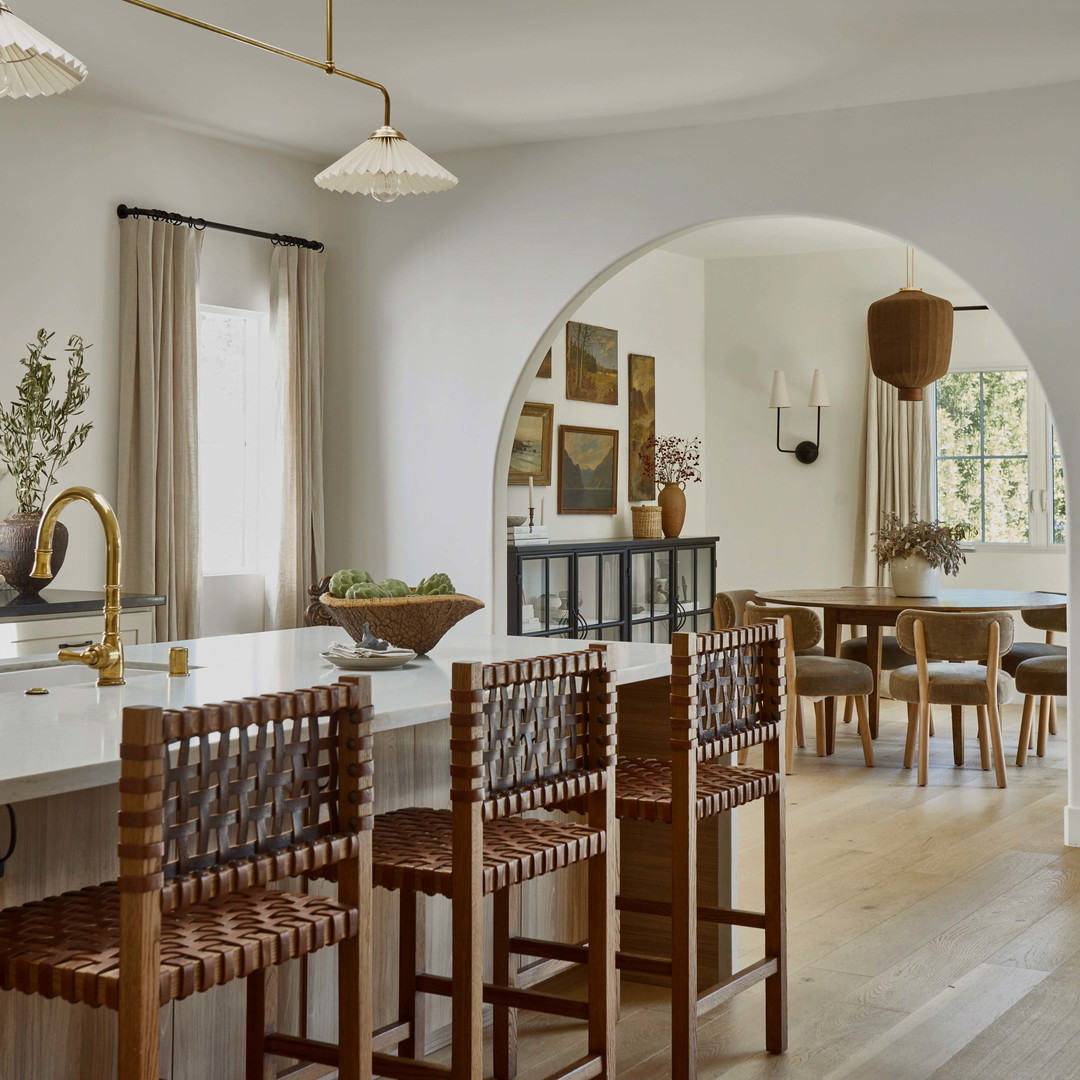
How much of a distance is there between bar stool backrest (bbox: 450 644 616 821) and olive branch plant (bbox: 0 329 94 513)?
2907mm

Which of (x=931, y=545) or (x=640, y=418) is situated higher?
(x=640, y=418)

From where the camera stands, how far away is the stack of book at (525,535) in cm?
638

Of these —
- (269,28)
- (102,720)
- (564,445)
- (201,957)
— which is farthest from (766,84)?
(201,957)

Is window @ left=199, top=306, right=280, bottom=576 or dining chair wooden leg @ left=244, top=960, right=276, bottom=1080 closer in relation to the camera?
dining chair wooden leg @ left=244, top=960, right=276, bottom=1080

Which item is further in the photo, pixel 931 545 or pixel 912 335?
pixel 931 545

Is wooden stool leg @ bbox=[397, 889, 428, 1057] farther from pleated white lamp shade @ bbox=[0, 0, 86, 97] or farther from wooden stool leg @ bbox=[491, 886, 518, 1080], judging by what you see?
pleated white lamp shade @ bbox=[0, 0, 86, 97]

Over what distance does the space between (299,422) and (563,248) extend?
1.38 m

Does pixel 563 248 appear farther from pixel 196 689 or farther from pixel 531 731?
pixel 531 731

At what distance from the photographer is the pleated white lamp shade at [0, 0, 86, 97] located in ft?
7.61

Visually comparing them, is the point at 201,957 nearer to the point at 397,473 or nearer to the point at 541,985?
the point at 541,985

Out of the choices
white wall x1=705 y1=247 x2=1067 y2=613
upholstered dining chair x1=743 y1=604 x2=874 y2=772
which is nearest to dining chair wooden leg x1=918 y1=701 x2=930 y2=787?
upholstered dining chair x1=743 y1=604 x2=874 y2=772

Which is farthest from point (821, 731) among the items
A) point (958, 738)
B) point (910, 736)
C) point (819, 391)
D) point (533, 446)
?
point (819, 391)

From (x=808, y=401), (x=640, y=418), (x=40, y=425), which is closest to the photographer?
(x=40, y=425)

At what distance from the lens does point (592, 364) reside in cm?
761
